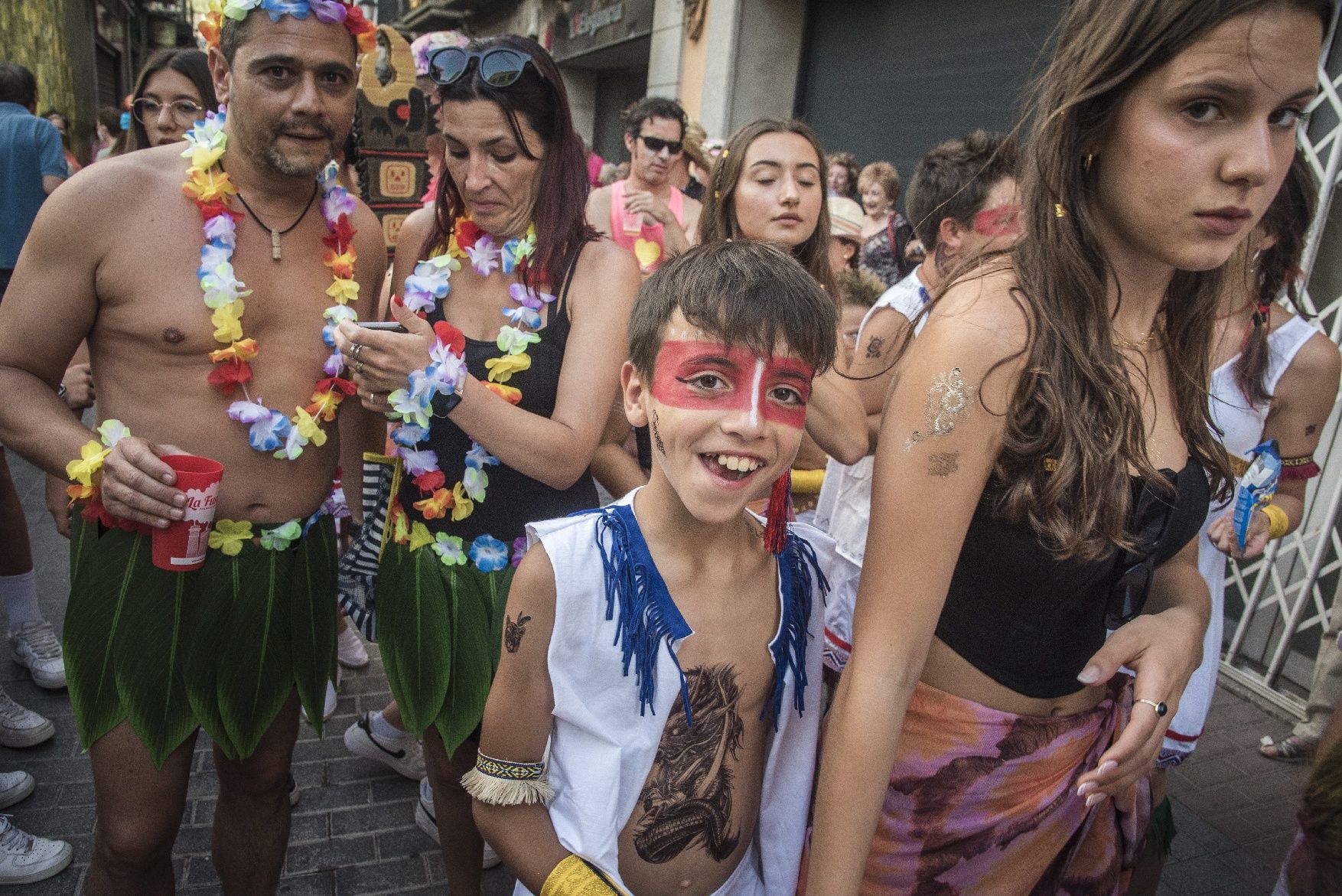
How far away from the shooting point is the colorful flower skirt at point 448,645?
2.38 metres

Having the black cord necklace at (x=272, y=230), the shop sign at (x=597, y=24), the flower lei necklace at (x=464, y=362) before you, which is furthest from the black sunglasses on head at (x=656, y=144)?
the shop sign at (x=597, y=24)

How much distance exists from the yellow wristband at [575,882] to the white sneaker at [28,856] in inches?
82.3

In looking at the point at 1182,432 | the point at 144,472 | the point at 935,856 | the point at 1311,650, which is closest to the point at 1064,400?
the point at 1182,432

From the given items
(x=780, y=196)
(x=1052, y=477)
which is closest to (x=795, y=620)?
(x=1052, y=477)

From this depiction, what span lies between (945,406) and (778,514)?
445 mm

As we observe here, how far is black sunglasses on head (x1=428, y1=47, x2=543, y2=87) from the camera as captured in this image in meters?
2.33

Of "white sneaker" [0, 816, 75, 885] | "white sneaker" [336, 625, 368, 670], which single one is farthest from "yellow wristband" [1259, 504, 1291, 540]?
"white sneaker" [0, 816, 75, 885]

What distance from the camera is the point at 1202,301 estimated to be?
172cm

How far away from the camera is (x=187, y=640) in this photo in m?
2.24

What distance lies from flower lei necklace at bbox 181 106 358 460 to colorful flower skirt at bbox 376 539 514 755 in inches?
18.7

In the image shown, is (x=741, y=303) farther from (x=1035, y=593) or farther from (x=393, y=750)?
(x=393, y=750)

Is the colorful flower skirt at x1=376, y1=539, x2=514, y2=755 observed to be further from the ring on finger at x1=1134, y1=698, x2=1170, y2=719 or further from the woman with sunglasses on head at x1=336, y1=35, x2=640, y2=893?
the ring on finger at x1=1134, y1=698, x2=1170, y2=719

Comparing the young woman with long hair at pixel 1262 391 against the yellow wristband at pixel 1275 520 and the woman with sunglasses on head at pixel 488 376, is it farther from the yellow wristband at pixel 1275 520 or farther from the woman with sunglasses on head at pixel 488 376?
the woman with sunglasses on head at pixel 488 376

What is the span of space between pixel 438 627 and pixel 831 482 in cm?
165
